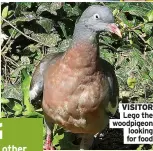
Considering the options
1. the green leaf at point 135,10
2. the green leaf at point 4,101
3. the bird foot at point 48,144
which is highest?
the green leaf at point 135,10

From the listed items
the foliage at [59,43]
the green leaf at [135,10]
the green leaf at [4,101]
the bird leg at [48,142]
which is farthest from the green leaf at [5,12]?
the bird leg at [48,142]

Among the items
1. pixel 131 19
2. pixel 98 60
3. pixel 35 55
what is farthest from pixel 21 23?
pixel 98 60

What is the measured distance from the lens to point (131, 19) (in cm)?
372

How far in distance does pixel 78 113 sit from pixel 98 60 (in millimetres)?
316

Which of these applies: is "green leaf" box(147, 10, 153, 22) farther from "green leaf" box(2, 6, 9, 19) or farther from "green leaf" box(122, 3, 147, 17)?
"green leaf" box(2, 6, 9, 19)

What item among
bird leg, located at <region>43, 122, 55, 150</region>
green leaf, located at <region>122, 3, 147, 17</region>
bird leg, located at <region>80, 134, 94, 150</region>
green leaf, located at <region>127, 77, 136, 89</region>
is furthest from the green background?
green leaf, located at <region>122, 3, 147, 17</region>

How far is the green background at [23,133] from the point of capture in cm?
293

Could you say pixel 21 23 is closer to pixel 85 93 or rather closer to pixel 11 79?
pixel 11 79

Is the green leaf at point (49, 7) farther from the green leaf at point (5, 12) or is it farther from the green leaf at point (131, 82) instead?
the green leaf at point (131, 82)

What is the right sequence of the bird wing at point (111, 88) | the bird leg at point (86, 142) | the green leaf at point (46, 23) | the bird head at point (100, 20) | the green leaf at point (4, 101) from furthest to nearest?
1. the green leaf at point (46, 23)
2. the green leaf at point (4, 101)
3. the bird leg at point (86, 142)
4. the bird wing at point (111, 88)
5. the bird head at point (100, 20)

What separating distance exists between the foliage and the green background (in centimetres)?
34

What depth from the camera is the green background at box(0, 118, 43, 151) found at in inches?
115

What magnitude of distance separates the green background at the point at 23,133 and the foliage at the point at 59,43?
341mm

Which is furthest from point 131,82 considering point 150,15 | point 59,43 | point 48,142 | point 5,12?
point 5,12
